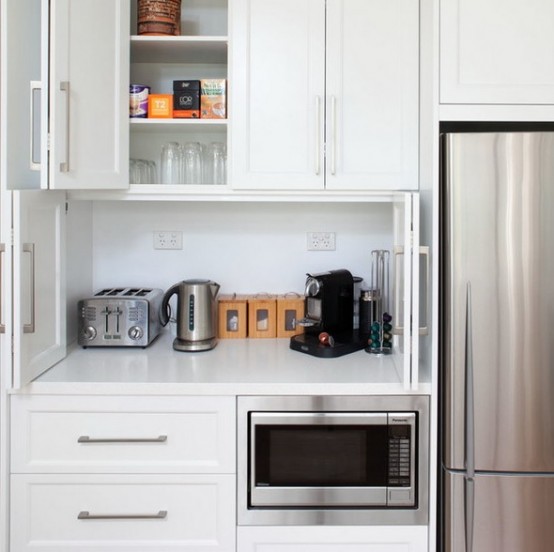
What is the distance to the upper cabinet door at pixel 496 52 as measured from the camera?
1.66 meters

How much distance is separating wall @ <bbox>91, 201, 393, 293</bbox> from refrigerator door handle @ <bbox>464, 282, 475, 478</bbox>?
78 cm

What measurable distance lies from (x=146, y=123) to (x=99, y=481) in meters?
1.22

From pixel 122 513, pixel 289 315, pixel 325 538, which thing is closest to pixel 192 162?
pixel 289 315

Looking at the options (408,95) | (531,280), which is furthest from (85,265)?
(531,280)

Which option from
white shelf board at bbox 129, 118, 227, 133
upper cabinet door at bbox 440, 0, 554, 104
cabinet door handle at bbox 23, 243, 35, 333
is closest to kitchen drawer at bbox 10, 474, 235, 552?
cabinet door handle at bbox 23, 243, 35, 333

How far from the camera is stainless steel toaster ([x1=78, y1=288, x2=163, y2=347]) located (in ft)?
6.63

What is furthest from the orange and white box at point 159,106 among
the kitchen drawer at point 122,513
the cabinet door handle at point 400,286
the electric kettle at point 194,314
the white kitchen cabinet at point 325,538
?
the white kitchen cabinet at point 325,538

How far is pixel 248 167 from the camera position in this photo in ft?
6.26

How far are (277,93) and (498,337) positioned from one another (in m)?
1.07

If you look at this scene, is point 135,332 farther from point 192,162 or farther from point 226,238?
point 192,162

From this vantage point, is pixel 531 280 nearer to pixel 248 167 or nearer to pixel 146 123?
pixel 248 167

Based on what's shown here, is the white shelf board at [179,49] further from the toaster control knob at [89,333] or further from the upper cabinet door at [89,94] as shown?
the toaster control knob at [89,333]

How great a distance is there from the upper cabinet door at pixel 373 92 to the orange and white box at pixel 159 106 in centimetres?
58

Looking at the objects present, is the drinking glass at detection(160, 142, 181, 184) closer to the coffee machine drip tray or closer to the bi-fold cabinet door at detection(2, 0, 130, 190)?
the bi-fold cabinet door at detection(2, 0, 130, 190)
